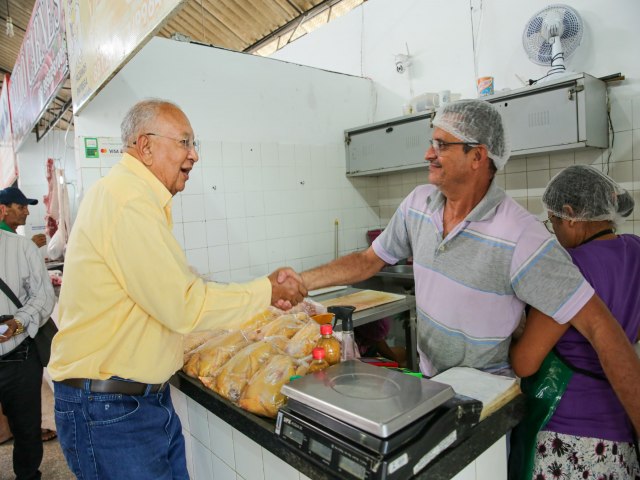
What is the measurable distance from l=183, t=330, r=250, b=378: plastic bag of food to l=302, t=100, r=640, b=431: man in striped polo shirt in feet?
2.39

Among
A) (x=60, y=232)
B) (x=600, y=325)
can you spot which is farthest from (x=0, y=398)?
(x=600, y=325)

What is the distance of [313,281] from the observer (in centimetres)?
186

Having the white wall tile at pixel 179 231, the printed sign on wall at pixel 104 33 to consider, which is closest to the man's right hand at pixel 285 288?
the printed sign on wall at pixel 104 33

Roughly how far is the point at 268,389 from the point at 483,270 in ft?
2.56

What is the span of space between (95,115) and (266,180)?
4.51 ft

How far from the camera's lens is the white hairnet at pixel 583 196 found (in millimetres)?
1445

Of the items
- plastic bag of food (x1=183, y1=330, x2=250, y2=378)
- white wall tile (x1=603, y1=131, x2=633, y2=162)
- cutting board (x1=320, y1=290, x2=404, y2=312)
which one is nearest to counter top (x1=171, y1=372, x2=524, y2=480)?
plastic bag of food (x1=183, y1=330, x2=250, y2=378)

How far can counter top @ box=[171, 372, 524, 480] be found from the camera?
0.97m

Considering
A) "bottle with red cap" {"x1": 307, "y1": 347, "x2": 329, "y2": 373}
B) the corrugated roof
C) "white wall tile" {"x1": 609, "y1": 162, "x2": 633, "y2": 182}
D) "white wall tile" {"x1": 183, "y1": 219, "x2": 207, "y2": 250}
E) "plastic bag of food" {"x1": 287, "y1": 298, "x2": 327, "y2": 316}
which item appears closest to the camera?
"bottle with red cap" {"x1": 307, "y1": 347, "x2": 329, "y2": 373}

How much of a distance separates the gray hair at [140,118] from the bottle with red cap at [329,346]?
0.91 metres

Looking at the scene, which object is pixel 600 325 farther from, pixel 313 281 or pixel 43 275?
pixel 43 275

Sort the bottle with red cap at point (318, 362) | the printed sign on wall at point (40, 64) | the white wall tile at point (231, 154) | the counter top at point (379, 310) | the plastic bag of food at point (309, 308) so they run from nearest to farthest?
the bottle with red cap at point (318, 362)
the plastic bag of food at point (309, 308)
the counter top at point (379, 310)
the printed sign on wall at point (40, 64)
the white wall tile at point (231, 154)

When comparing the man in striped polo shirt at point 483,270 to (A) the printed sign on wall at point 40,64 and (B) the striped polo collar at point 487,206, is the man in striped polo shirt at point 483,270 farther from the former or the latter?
(A) the printed sign on wall at point 40,64

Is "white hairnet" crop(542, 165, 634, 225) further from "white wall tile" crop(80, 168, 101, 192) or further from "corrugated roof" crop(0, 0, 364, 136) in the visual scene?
"corrugated roof" crop(0, 0, 364, 136)
